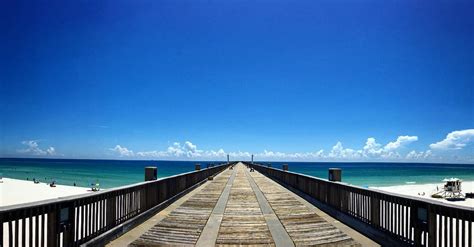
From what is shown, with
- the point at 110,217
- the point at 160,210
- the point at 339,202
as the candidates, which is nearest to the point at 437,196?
the point at 339,202

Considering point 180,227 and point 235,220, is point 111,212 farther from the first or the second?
point 235,220

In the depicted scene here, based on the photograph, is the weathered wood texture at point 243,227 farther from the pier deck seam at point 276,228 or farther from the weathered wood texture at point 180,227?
the weathered wood texture at point 180,227

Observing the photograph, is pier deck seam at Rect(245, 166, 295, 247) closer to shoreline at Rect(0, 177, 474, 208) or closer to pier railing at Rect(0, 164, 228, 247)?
pier railing at Rect(0, 164, 228, 247)

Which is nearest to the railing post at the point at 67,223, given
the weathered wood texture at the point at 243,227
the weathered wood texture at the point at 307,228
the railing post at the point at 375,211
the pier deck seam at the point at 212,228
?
the pier deck seam at the point at 212,228

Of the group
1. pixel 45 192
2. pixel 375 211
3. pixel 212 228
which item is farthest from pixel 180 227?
pixel 45 192

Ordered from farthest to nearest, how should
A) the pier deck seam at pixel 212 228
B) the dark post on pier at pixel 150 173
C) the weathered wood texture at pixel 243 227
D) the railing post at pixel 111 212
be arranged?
the dark post on pier at pixel 150 173
the weathered wood texture at pixel 243 227
the pier deck seam at pixel 212 228
the railing post at pixel 111 212

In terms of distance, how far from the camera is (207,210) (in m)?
10.8

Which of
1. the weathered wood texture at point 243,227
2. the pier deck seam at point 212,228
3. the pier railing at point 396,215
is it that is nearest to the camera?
the pier railing at point 396,215

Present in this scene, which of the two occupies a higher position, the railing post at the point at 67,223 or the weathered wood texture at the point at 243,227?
the railing post at the point at 67,223

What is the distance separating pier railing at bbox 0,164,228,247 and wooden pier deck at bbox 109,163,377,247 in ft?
1.36

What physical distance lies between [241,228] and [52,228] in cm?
434

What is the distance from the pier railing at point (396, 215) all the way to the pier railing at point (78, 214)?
16.7ft

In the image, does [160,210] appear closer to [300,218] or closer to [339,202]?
[300,218]

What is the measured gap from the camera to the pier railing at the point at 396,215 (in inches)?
191
